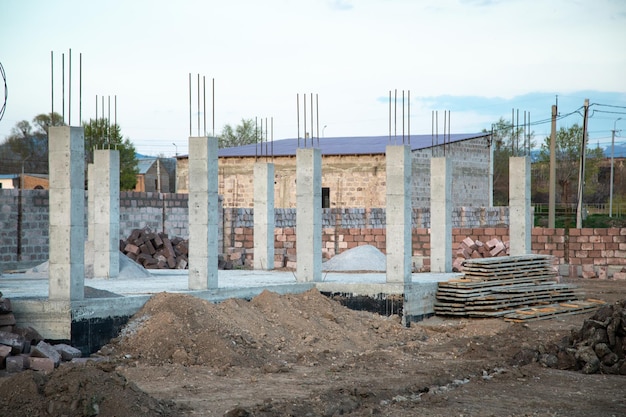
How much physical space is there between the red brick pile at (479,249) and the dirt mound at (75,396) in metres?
15.4

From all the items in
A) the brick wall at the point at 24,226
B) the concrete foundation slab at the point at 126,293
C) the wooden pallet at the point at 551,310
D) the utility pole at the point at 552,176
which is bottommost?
the wooden pallet at the point at 551,310

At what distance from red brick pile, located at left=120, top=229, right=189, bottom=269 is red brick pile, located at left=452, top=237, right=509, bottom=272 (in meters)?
7.03

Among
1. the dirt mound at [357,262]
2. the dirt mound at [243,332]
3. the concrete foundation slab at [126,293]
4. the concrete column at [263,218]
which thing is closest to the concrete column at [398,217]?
the concrete foundation slab at [126,293]

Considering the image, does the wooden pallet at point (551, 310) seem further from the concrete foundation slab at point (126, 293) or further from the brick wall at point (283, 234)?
the brick wall at point (283, 234)

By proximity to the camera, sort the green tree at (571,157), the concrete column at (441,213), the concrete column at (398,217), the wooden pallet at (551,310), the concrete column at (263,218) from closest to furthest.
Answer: the concrete column at (398,217) < the wooden pallet at (551,310) < the concrete column at (441,213) < the concrete column at (263,218) < the green tree at (571,157)

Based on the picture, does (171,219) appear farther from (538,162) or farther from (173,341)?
(538,162)

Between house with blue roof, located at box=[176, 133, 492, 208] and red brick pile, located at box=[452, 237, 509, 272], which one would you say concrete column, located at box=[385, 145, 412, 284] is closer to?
red brick pile, located at box=[452, 237, 509, 272]

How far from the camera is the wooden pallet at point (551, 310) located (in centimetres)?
1519

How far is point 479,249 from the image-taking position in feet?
73.4

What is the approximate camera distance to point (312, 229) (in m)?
14.6

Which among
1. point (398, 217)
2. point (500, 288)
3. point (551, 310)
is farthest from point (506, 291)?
point (398, 217)

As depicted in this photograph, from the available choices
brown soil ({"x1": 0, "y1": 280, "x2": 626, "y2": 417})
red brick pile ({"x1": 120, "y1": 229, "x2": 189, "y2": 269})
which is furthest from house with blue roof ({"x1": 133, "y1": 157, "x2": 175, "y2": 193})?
brown soil ({"x1": 0, "y1": 280, "x2": 626, "y2": 417})

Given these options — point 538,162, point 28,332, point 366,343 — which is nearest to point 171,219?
point 366,343

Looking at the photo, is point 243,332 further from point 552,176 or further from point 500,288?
point 552,176
